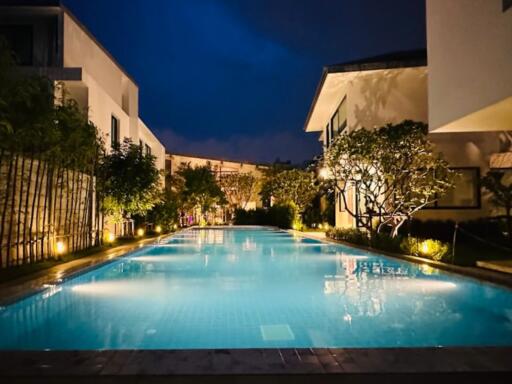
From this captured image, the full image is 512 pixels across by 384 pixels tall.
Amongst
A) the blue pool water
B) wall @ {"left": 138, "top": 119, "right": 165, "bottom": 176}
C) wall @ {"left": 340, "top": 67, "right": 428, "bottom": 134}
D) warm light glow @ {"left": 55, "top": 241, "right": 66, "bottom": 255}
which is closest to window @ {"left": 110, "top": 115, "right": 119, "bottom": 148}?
wall @ {"left": 138, "top": 119, "right": 165, "bottom": 176}

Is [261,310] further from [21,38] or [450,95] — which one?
[21,38]

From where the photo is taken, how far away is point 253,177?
43.0 metres

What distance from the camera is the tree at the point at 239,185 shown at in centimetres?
4269

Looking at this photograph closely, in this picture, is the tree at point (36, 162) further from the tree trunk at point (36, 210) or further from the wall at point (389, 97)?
the wall at point (389, 97)

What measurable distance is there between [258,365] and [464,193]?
14923mm

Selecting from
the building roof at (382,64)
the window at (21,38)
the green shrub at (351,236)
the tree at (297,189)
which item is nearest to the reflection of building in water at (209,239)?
the green shrub at (351,236)

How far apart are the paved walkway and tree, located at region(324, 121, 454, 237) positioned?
7.46m

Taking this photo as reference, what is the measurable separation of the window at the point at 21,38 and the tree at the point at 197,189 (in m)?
19.7

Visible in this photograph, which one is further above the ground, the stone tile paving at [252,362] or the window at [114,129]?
the window at [114,129]

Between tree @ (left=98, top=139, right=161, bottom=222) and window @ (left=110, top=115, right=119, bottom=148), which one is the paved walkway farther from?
window @ (left=110, top=115, right=119, bottom=148)

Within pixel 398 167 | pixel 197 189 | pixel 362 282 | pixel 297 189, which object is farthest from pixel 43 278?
pixel 197 189

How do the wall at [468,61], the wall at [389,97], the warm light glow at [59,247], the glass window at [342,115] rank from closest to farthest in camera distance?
1. the wall at [468,61]
2. the warm light glow at [59,247]
3. the wall at [389,97]
4. the glass window at [342,115]

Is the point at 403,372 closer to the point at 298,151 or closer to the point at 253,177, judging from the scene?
the point at 253,177

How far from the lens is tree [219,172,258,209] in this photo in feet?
140
